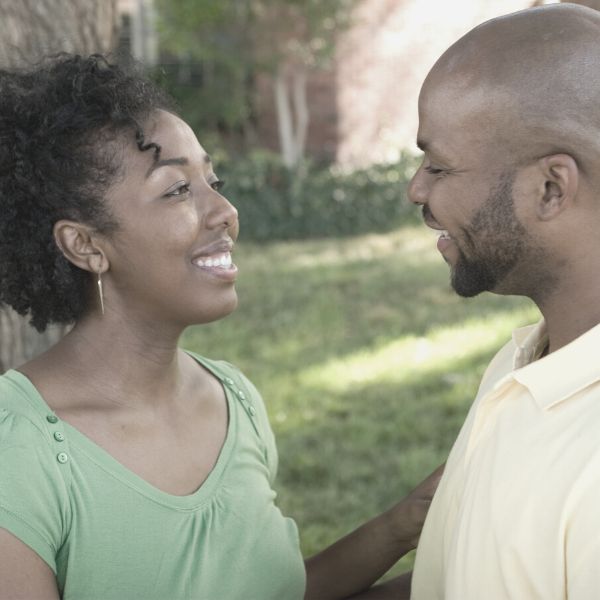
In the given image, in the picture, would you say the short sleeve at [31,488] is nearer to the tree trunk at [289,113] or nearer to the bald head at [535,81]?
the bald head at [535,81]

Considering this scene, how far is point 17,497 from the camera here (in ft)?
7.20

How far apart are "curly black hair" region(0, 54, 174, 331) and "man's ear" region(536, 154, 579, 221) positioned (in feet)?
3.06

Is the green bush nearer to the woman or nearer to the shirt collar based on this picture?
the woman

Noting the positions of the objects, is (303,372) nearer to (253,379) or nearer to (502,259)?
(253,379)

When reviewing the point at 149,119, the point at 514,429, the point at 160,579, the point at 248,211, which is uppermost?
the point at 149,119

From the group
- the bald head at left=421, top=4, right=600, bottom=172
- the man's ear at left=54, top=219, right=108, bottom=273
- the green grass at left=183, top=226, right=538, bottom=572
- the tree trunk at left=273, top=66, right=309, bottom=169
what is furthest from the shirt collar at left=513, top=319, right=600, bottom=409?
the tree trunk at left=273, top=66, right=309, bottom=169

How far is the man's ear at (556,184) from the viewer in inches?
78.0

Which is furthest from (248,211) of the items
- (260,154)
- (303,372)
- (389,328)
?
(303,372)

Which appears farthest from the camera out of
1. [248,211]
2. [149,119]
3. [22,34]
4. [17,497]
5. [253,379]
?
[248,211]

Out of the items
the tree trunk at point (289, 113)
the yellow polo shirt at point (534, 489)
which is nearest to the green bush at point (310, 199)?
the tree trunk at point (289, 113)

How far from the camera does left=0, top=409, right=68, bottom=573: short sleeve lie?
86.1 inches

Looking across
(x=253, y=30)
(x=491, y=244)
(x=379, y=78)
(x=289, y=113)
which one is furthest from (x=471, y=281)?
(x=379, y=78)

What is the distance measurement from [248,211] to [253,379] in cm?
530

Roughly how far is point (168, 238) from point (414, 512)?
89 cm
